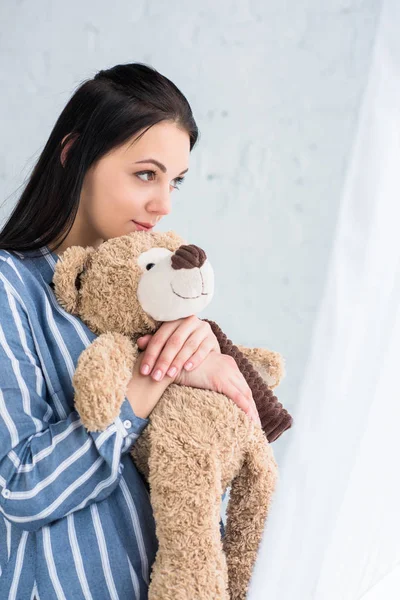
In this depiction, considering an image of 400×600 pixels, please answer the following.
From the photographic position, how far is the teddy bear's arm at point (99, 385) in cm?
76

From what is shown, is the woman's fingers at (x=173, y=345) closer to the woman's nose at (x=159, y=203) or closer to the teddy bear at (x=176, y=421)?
the teddy bear at (x=176, y=421)

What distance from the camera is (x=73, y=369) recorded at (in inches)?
35.3

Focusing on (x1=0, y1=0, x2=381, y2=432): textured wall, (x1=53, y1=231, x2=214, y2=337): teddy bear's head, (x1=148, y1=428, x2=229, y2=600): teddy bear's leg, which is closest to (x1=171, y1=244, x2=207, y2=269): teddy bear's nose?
(x1=53, y1=231, x2=214, y2=337): teddy bear's head

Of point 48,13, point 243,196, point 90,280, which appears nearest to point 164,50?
point 48,13

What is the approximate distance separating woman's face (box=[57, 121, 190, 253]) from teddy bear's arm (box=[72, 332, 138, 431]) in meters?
0.30

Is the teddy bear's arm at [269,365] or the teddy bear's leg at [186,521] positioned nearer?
the teddy bear's leg at [186,521]

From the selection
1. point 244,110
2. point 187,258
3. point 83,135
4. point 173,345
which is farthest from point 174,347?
point 244,110

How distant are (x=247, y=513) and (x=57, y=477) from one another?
0.83ft

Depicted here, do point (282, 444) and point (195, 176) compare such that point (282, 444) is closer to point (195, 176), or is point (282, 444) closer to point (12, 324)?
point (195, 176)

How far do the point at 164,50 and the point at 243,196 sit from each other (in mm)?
442

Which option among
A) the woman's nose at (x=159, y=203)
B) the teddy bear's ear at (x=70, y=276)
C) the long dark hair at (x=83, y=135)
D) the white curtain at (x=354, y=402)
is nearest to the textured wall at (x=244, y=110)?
the long dark hair at (x=83, y=135)

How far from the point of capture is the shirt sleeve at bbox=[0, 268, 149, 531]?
2.60 feet

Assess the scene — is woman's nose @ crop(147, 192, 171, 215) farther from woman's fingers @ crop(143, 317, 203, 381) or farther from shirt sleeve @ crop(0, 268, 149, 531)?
shirt sleeve @ crop(0, 268, 149, 531)

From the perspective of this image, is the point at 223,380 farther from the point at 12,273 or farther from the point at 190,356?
the point at 12,273
